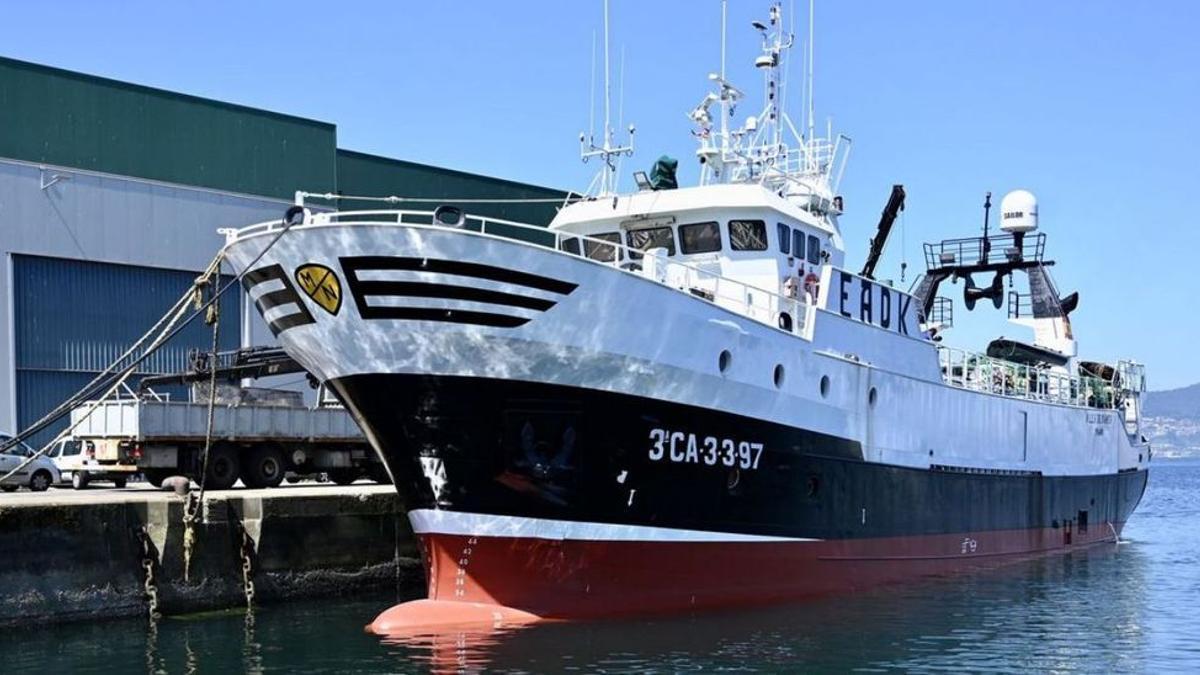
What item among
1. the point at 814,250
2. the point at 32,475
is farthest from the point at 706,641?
the point at 32,475

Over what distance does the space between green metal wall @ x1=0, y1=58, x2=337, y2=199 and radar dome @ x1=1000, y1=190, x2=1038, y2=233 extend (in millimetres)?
19414

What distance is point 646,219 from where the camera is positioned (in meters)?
21.0

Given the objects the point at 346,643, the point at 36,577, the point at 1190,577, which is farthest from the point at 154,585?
the point at 1190,577

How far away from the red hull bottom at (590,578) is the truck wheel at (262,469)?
910 cm

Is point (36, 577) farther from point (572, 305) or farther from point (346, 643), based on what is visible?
point (572, 305)

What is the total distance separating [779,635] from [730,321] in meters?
4.31

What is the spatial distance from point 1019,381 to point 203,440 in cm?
1735

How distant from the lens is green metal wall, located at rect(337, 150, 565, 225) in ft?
130

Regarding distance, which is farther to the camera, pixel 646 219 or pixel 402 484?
pixel 646 219

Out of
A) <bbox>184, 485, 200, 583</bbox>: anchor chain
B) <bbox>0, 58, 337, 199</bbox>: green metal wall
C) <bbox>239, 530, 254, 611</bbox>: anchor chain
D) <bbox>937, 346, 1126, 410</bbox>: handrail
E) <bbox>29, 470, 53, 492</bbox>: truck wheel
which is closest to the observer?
<bbox>184, 485, 200, 583</bbox>: anchor chain

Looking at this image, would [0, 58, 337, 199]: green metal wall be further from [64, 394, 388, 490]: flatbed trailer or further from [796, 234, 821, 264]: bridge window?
[796, 234, 821, 264]: bridge window

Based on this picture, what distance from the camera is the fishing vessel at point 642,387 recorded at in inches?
623

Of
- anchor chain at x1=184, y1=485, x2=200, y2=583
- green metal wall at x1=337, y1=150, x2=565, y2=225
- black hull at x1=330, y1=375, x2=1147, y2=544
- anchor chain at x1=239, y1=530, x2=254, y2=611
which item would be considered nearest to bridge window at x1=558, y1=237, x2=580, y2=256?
black hull at x1=330, y1=375, x2=1147, y2=544

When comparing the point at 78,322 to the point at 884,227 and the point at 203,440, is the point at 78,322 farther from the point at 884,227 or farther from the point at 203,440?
the point at 884,227
